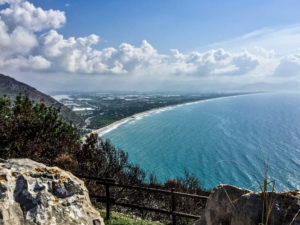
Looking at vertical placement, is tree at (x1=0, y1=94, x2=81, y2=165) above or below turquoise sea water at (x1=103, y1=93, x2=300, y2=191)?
above

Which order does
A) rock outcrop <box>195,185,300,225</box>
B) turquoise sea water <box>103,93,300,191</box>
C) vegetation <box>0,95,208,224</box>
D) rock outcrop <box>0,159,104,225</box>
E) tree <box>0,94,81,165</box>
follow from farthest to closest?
turquoise sea water <box>103,93,300,191</box> < vegetation <box>0,95,208,224</box> < tree <box>0,94,81,165</box> < rock outcrop <box>0,159,104,225</box> < rock outcrop <box>195,185,300,225</box>

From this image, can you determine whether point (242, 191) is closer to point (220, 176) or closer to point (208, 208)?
point (208, 208)

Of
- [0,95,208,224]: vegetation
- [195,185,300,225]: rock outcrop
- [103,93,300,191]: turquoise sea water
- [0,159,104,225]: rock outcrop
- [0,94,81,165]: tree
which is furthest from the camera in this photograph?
[103,93,300,191]: turquoise sea water

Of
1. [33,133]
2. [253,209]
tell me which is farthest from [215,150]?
[253,209]

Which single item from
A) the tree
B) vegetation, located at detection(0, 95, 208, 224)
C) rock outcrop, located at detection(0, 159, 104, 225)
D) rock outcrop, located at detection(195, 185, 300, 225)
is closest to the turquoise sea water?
vegetation, located at detection(0, 95, 208, 224)

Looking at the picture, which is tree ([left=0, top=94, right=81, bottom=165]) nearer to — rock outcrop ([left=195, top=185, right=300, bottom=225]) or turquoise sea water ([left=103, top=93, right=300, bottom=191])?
rock outcrop ([left=195, top=185, right=300, bottom=225])

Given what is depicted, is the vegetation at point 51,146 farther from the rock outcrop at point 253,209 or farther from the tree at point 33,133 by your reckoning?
the rock outcrop at point 253,209

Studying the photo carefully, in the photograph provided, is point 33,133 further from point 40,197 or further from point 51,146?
point 40,197
